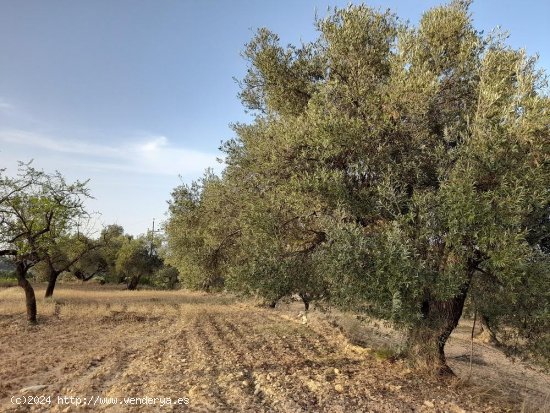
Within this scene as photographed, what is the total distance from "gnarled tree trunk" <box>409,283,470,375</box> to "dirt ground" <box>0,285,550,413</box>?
0.52 meters

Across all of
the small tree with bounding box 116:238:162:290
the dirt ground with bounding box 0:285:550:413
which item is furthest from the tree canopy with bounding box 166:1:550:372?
the small tree with bounding box 116:238:162:290

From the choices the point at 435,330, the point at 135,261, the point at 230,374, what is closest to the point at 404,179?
the point at 435,330

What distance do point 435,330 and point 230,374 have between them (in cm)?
546

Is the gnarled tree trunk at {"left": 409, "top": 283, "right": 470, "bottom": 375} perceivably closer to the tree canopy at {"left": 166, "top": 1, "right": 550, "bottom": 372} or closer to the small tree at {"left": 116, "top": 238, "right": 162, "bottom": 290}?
the tree canopy at {"left": 166, "top": 1, "right": 550, "bottom": 372}

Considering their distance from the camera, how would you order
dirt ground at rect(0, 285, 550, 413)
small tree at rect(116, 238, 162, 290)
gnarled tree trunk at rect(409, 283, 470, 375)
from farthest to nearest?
small tree at rect(116, 238, 162, 290) → gnarled tree trunk at rect(409, 283, 470, 375) → dirt ground at rect(0, 285, 550, 413)

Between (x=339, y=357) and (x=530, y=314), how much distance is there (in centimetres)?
580

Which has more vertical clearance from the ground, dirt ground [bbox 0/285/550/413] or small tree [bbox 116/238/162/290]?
small tree [bbox 116/238/162/290]

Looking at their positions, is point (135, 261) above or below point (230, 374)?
above

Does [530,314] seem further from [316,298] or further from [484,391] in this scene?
[316,298]

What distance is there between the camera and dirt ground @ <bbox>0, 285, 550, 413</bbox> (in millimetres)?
8969

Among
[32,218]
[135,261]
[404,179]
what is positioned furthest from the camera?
[135,261]

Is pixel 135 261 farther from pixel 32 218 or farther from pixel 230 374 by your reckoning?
pixel 230 374

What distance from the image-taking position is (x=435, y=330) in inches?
443

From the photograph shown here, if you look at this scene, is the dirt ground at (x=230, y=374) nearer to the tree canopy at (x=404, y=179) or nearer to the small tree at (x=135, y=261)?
the tree canopy at (x=404, y=179)
